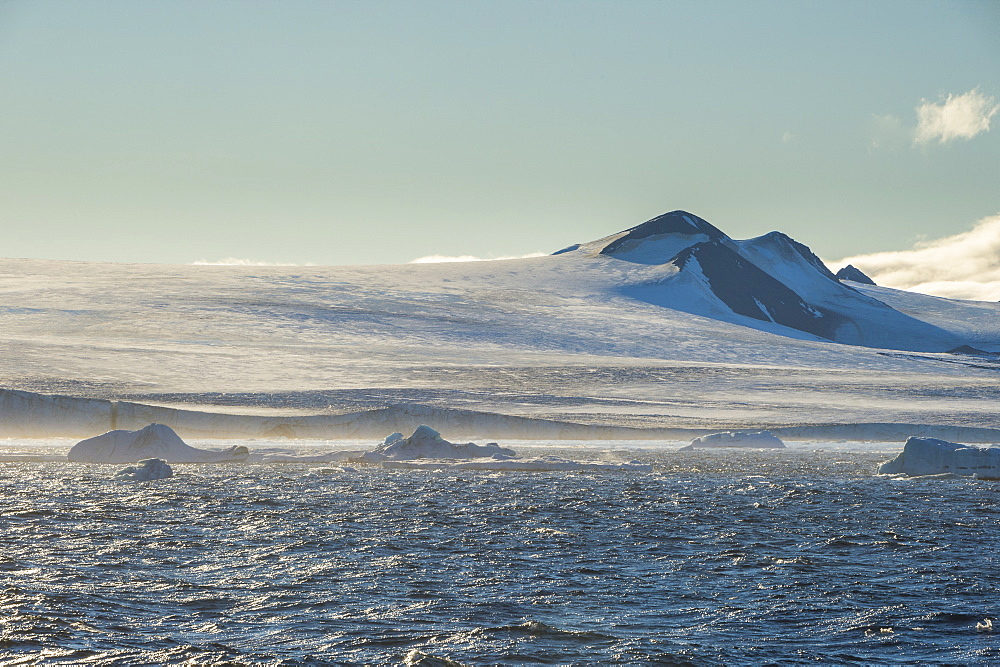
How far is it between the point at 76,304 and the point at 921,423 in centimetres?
5630

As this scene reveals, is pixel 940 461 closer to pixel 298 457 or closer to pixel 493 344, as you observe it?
pixel 298 457

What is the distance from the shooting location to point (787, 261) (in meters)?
137

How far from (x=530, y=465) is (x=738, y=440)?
42.7 feet

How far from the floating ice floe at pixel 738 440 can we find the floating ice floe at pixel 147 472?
2014cm

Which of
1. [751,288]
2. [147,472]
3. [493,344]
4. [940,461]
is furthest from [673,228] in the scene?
[147,472]

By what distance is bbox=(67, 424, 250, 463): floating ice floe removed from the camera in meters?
29.3

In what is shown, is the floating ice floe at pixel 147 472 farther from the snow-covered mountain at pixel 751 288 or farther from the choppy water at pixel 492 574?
the snow-covered mountain at pixel 751 288

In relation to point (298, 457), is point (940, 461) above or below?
above

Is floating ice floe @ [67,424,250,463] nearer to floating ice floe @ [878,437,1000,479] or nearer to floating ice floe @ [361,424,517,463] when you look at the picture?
floating ice floe @ [361,424,517,463]

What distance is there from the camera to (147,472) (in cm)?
2462

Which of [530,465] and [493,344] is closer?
[530,465]

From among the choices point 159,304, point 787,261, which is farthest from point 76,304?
point 787,261

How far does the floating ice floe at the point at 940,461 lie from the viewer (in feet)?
88.8

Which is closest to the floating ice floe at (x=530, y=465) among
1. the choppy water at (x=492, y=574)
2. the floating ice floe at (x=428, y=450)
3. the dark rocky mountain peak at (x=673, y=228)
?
the floating ice floe at (x=428, y=450)
